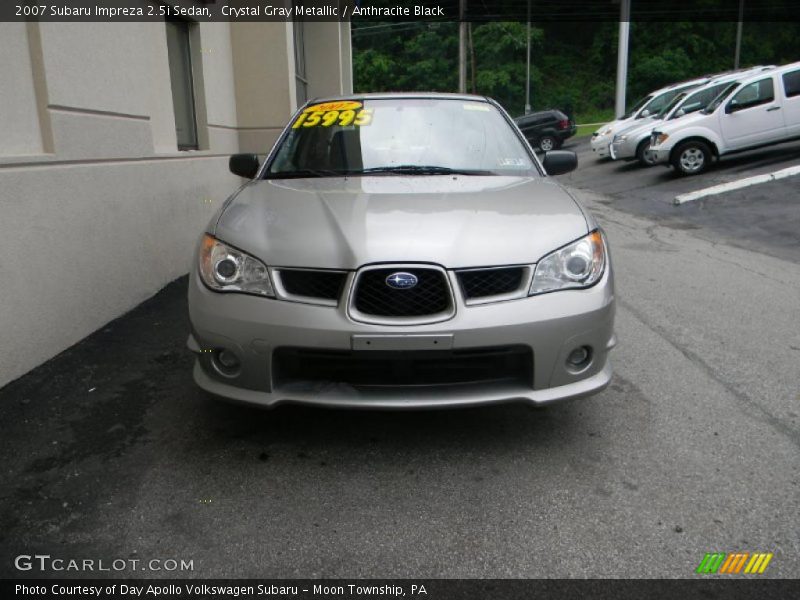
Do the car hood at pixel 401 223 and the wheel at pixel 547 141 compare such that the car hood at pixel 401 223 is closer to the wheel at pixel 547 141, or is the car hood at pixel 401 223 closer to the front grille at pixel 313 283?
the front grille at pixel 313 283

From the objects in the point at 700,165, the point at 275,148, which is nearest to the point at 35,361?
the point at 275,148

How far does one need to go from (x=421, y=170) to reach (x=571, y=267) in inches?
51.5

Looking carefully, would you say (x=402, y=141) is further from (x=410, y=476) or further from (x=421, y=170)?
(x=410, y=476)

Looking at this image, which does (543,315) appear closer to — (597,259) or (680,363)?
(597,259)

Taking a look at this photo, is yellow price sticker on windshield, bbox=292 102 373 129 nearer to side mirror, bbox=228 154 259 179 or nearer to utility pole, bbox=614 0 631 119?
side mirror, bbox=228 154 259 179

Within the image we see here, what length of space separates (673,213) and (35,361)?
1008cm

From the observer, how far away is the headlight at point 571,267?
2855 mm

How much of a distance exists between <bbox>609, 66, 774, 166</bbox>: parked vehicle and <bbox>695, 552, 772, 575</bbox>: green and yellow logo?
14.9 m

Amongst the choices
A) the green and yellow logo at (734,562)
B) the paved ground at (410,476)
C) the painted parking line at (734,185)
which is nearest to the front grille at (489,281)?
the paved ground at (410,476)

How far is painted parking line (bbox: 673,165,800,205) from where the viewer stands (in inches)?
474

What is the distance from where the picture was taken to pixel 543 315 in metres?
2.77

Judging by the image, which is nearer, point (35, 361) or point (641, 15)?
point (35, 361)

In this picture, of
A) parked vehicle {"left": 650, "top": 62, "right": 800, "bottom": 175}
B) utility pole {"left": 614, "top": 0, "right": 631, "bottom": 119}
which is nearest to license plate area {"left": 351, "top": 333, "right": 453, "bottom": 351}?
parked vehicle {"left": 650, "top": 62, "right": 800, "bottom": 175}

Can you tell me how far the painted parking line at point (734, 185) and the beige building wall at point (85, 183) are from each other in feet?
27.4
